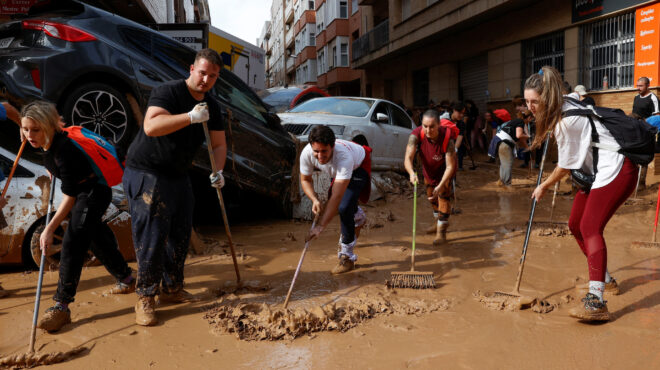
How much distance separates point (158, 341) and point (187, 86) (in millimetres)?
1794

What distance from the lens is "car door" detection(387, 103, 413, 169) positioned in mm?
10047

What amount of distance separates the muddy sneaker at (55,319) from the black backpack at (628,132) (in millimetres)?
3815

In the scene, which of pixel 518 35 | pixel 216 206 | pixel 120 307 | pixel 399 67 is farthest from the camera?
pixel 399 67

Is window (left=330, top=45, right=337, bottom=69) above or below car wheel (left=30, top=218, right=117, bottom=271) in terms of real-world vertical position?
above

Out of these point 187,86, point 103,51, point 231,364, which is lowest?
point 231,364

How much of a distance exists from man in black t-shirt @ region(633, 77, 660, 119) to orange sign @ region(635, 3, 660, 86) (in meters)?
1.59

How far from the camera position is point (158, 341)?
3.26 meters

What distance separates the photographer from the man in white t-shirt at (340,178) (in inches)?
164

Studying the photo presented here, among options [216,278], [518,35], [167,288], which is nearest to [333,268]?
[216,278]

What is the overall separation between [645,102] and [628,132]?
263 inches

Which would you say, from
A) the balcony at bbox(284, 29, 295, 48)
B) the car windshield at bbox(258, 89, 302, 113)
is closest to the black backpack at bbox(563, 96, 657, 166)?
A: the car windshield at bbox(258, 89, 302, 113)

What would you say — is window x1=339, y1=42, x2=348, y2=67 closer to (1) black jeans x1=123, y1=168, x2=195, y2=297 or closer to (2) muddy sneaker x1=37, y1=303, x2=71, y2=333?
(1) black jeans x1=123, y1=168, x2=195, y2=297

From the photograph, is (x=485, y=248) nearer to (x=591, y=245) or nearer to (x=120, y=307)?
(x=591, y=245)

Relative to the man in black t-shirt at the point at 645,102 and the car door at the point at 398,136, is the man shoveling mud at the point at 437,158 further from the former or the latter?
the man in black t-shirt at the point at 645,102
